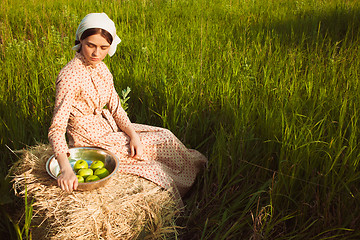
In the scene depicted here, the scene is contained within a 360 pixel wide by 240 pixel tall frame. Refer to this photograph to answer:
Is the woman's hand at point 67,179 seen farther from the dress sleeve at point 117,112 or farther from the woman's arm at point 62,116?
the dress sleeve at point 117,112

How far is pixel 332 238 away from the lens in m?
1.84

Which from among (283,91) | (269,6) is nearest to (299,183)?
(283,91)

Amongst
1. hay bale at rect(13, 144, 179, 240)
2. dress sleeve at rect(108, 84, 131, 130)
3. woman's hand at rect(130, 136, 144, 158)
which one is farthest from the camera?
dress sleeve at rect(108, 84, 131, 130)

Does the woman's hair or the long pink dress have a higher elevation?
the woman's hair

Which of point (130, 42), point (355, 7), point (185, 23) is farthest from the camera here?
point (355, 7)

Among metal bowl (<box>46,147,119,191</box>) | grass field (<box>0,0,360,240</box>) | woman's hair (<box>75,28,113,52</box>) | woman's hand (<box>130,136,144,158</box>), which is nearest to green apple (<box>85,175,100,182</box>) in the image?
metal bowl (<box>46,147,119,191</box>)

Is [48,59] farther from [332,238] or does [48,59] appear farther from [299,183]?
[332,238]

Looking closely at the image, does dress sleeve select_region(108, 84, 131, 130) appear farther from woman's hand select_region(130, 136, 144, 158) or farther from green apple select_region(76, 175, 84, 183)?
green apple select_region(76, 175, 84, 183)

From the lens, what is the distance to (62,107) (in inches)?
75.4

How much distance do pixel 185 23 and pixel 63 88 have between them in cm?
331

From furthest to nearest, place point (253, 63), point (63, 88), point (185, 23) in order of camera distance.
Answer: point (185, 23) → point (253, 63) → point (63, 88)

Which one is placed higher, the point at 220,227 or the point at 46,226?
the point at 46,226

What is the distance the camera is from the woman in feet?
6.15

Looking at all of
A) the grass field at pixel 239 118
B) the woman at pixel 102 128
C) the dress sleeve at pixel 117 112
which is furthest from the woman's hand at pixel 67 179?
the dress sleeve at pixel 117 112
